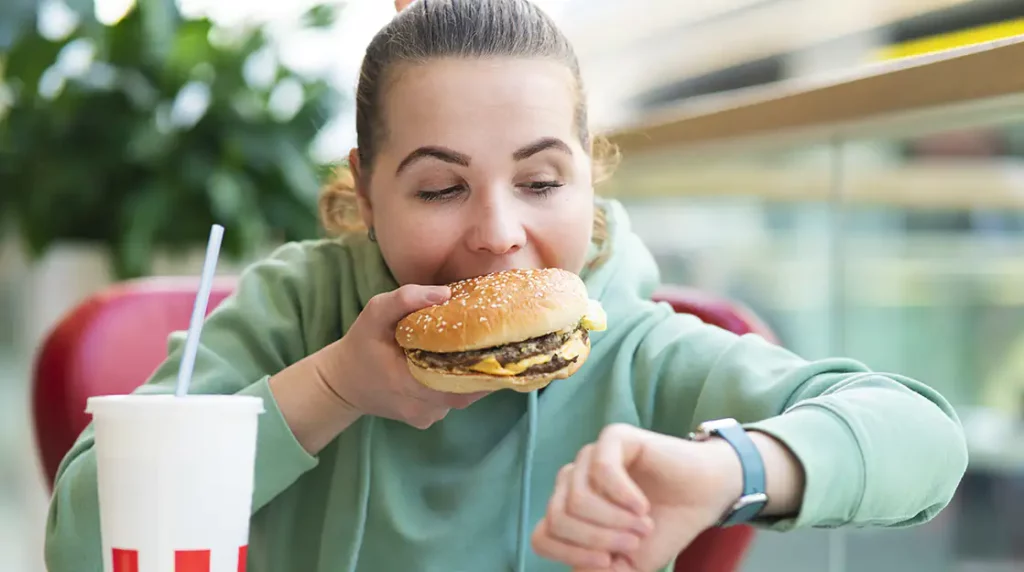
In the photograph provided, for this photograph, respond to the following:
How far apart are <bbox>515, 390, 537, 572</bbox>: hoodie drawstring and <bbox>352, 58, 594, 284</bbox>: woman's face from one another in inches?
7.4

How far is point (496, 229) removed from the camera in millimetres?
1015

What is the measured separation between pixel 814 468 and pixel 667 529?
0.39 feet

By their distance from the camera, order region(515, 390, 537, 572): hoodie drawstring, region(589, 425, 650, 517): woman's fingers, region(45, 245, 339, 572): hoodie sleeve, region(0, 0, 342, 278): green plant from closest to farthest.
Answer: region(589, 425, 650, 517): woman's fingers
region(45, 245, 339, 572): hoodie sleeve
region(515, 390, 537, 572): hoodie drawstring
region(0, 0, 342, 278): green plant

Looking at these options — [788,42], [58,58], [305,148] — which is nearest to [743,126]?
[788,42]

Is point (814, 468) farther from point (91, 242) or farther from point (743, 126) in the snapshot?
point (91, 242)

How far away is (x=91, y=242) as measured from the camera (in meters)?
3.87

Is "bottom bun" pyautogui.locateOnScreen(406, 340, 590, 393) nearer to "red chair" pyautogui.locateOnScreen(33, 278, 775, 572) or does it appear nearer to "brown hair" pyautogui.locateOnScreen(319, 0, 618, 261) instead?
"brown hair" pyautogui.locateOnScreen(319, 0, 618, 261)

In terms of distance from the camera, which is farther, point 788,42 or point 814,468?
point 788,42

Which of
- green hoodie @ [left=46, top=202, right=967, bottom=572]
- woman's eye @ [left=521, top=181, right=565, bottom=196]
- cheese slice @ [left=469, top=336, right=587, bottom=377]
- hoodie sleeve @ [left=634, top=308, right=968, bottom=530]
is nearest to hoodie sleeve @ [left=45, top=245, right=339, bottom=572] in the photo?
green hoodie @ [left=46, top=202, right=967, bottom=572]

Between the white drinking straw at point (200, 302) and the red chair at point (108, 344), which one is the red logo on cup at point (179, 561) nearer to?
the white drinking straw at point (200, 302)

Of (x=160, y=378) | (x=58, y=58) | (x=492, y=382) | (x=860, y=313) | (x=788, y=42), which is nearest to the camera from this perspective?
(x=492, y=382)

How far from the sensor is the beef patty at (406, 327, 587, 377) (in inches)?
36.9

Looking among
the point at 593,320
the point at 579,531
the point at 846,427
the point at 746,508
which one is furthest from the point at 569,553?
the point at 593,320

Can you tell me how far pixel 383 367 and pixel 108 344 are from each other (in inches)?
25.8
